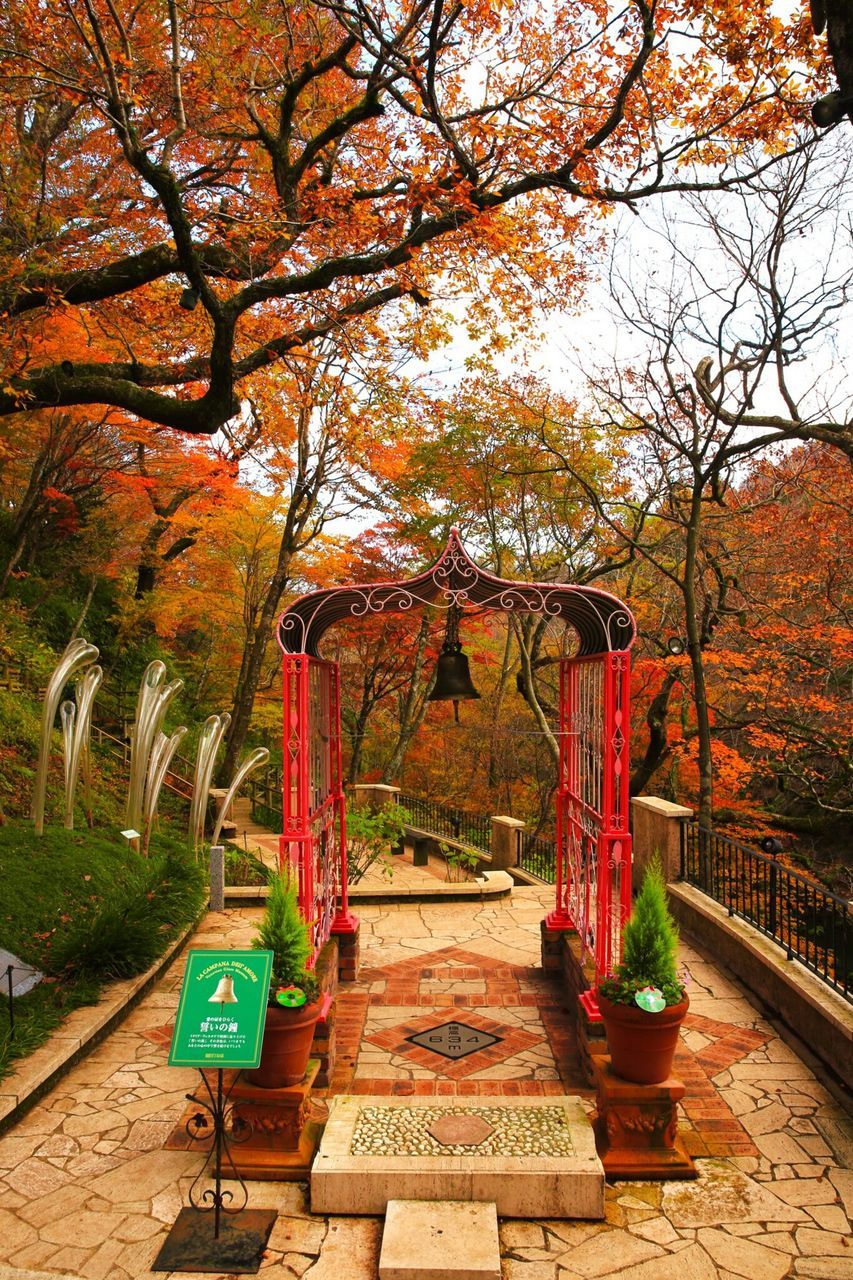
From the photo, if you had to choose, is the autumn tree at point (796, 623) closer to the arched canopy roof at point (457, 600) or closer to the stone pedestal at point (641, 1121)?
the arched canopy roof at point (457, 600)

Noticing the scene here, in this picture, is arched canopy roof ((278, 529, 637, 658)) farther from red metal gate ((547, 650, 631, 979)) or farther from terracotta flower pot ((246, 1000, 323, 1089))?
terracotta flower pot ((246, 1000, 323, 1089))

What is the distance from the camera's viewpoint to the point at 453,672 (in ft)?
20.0

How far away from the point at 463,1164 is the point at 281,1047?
113 centimetres

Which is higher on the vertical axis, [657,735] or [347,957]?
[657,735]

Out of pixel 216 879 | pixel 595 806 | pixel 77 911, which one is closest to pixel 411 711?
pixel 216 879

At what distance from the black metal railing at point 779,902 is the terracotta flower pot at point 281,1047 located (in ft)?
11.7

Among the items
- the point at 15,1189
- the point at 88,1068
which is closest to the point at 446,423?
the point at 88,1068

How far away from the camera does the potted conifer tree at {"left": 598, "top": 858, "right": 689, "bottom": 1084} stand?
14.9 feet

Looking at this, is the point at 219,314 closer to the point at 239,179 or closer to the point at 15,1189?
the point at 239,179

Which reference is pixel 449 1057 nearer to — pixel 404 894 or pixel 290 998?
pixel 290 998

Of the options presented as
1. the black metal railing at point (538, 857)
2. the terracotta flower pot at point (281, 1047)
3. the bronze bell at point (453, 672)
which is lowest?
the black metal railing at point (538, 857)

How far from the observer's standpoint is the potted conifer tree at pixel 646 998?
179 inches

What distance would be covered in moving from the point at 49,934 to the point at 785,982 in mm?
6105

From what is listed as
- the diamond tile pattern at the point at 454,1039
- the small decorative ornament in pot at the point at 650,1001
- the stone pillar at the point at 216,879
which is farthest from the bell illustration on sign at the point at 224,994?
the stone pillar at the point at 216,879
